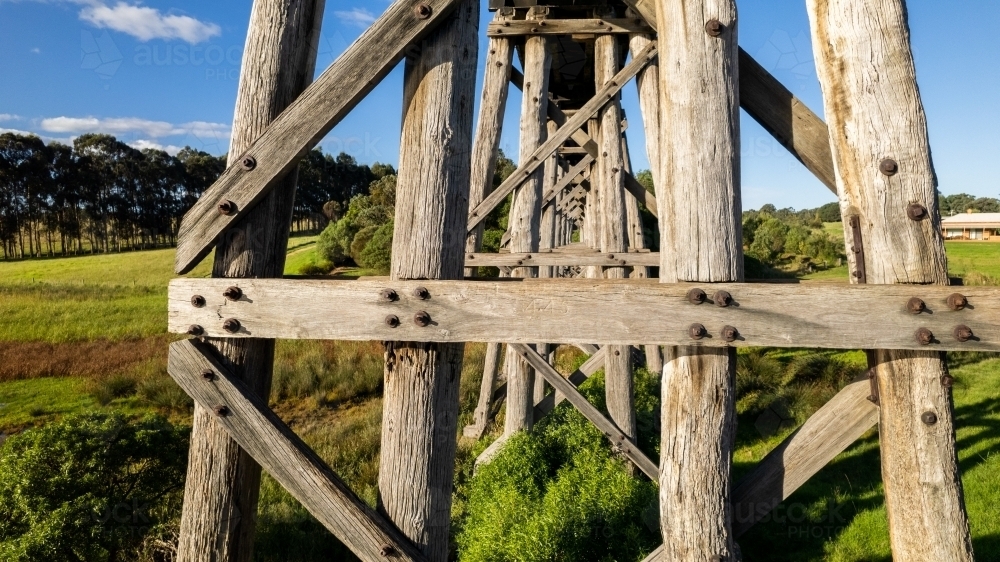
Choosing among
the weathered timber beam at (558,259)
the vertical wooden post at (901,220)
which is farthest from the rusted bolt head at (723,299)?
the weathered timber beam at (558,259)

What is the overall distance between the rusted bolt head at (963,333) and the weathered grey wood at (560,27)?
4011 mm

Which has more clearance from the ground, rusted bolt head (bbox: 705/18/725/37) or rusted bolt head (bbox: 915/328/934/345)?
rusted bolt head (bbox: 705/18/725/37)

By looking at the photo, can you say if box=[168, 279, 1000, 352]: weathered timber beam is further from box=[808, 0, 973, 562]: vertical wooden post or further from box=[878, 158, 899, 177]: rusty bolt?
box=[878, 158, 899, 177]: rusty bolt

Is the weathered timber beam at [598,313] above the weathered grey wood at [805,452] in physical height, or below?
above

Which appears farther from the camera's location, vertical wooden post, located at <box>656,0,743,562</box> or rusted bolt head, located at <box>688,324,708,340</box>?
vertical wooden post, located at <box>656,0,743,562</box>

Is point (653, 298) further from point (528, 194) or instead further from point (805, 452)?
point (528, 194)

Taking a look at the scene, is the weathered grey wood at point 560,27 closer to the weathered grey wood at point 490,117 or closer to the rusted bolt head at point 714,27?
the weathered grey wood at point 490,117

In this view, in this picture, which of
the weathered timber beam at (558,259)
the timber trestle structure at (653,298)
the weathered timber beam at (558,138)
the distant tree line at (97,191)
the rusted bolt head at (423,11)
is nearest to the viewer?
the timber trestle structure at (653,298)

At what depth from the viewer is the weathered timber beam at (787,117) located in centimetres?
190

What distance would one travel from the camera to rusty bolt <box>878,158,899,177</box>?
160cm

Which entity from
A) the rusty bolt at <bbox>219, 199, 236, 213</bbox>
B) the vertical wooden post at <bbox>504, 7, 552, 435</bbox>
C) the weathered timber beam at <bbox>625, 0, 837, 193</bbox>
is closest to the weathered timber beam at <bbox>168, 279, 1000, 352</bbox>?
the rusty bolt at <bbox>219, 199, 236, 213</bbox>

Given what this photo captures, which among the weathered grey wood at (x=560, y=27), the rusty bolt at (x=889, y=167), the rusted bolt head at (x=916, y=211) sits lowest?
the rusted bolt head at (x=916, y=211)

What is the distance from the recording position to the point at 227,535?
196cm

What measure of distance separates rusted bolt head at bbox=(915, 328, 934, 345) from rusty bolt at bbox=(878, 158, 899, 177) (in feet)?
1.66
